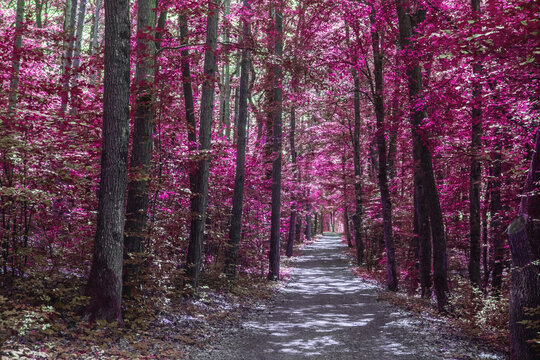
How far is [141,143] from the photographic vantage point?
325 inches

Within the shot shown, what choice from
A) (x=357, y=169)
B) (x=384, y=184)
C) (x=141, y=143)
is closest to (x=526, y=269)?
(x=141, y=143)

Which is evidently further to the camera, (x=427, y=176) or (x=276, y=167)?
(x=276, y=167)

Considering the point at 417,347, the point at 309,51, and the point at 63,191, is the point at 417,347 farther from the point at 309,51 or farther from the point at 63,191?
the point at 309,51

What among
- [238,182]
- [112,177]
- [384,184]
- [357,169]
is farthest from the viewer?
[357,169]

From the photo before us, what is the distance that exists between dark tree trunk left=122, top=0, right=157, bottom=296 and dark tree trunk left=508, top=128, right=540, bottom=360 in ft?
21.3

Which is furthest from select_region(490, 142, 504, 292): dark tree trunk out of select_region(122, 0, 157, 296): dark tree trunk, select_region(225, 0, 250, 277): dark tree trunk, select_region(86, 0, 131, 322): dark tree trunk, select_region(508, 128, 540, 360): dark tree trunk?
select_region(86, 0, 131, 322): dark tree trunk

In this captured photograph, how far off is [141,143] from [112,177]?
188 cm

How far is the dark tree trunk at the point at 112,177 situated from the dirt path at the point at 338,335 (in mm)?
1833

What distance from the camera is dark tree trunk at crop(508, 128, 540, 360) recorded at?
5816mm

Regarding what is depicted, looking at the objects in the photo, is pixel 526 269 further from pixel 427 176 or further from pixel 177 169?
pixel 177 169

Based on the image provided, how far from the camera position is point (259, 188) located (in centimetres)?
1673

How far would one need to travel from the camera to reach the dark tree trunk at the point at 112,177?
6473 mm

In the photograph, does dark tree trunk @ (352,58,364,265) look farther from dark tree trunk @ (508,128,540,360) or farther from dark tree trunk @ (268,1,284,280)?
dark tree trunk @ (508,128,540,360)

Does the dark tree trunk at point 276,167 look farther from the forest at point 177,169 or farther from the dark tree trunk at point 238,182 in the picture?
the dark tree trunk at point 238,182
